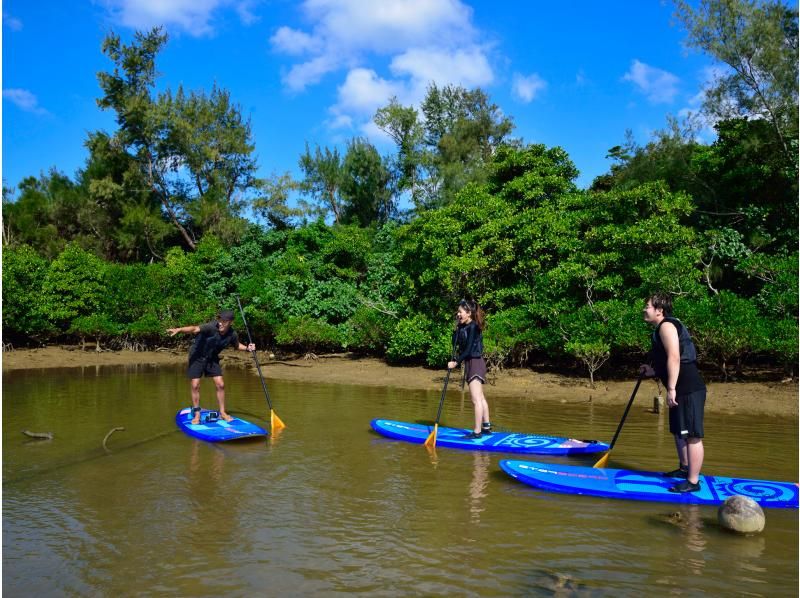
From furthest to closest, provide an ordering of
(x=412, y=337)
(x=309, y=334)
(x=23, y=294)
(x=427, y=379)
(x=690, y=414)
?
(x=23, y=294)
(x=309, y=334)
(x=412, y=337)
(x=427, y=379)
(x=690, y=414)

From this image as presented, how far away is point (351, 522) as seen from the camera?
5387 mm

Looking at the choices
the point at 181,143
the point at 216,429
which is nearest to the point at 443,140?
the point at 181,143

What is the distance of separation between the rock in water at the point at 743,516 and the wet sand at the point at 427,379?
20.8 feet

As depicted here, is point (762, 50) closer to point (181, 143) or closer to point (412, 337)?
point (412, 337)

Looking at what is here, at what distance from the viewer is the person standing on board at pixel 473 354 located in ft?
26.9

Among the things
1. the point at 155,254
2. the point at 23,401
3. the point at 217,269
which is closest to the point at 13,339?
the point at 217,269

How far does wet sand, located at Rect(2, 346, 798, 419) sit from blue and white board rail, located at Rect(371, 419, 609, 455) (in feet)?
14.8

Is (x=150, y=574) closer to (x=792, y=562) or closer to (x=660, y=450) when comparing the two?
(x=792, y=562)

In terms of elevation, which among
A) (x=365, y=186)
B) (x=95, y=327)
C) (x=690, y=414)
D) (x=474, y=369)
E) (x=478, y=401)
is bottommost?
(x=478, y=401)

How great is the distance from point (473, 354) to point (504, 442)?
47.5 inches

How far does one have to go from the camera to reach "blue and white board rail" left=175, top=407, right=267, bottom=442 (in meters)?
8.46

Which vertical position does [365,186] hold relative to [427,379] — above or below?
above

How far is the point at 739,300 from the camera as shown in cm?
1269

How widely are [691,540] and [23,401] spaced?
12371 mm
